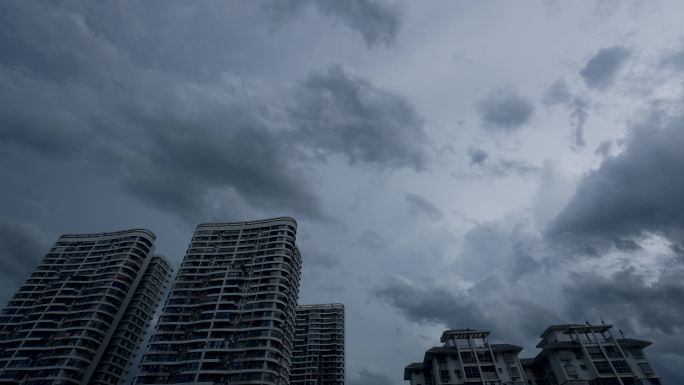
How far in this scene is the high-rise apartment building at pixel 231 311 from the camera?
72.6 meters

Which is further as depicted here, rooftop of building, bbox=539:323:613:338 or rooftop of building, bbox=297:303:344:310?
rooftop of building, bbox=297:303:344:310

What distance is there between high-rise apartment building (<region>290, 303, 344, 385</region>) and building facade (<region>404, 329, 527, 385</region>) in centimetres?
4237

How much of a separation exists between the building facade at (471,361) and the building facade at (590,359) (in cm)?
756

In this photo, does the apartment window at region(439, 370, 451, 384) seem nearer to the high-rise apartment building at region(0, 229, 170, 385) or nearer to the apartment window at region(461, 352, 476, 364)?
the apartment window at region(461, 352, 476, 364)

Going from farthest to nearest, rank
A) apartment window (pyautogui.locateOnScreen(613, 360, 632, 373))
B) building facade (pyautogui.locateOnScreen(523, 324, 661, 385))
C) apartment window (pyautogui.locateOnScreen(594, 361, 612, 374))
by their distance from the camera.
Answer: apartment window (pyautogui.locateOnScreen(594, 361, 612, 374)) < apartment window (pyautogui.locateOnScreen(613, 360, 632, 373)) < building facade (pyautogui.locateOnScreen(523, 324, 661, 385))

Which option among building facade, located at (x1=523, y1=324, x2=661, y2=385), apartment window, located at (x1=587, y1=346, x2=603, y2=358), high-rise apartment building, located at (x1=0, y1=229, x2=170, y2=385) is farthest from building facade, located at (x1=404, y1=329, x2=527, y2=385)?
high-rise apartment building, located at (x1=0, y1=229, x2=170, y2=385)

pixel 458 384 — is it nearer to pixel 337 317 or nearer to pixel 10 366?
pixel 337 317

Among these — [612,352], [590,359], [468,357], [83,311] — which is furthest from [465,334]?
[83,311]

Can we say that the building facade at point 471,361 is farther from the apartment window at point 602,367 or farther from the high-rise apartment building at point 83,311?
the high-rise apartment building at point 83,311

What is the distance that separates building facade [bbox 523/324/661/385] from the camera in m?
72.5

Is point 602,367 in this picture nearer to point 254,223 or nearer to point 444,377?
point 444,377

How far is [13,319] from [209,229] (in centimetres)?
5119

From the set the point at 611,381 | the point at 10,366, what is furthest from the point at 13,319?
the point at 611,381

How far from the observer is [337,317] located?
5226 inches
